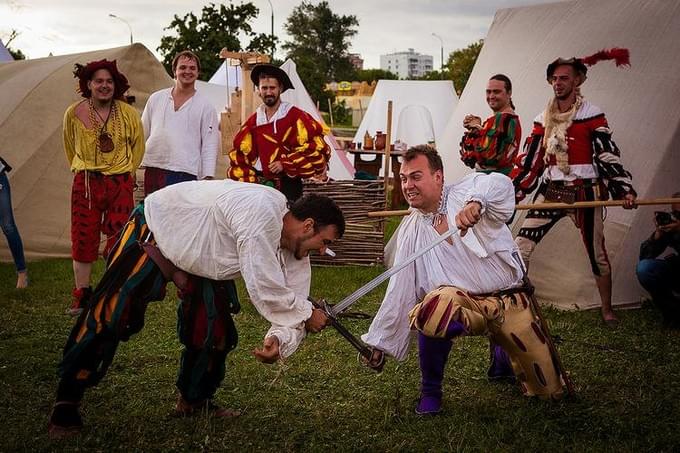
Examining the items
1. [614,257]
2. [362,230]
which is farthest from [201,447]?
[362,230]

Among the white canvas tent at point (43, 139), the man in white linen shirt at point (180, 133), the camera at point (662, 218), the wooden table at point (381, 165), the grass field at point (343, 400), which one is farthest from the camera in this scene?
the wooden table at point (381, 165)

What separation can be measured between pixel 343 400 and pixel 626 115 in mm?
3261

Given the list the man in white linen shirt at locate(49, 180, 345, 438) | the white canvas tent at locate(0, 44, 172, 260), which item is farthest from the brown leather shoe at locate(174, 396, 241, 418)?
the white canvas tent at locate(0, 44, 172, 260)

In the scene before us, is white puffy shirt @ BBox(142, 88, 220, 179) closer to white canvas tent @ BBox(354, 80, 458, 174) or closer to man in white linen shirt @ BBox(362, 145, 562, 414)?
man in white linen shirt @ BBox(362, 145, 562, 414)

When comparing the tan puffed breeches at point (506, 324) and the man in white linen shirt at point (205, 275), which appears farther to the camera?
the tan puffed breeches at point (506, 324)

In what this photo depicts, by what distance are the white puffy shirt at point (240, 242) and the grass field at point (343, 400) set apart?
363mm

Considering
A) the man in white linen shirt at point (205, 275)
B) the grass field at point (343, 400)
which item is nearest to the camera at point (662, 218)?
the grass field at point (343, 400)

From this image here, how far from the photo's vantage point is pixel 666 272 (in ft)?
16.7

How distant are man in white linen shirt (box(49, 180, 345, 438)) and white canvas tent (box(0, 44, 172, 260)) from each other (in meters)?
4.62

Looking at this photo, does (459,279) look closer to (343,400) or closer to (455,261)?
(455,261)

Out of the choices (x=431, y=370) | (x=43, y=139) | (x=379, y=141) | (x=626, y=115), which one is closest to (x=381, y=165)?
(x=379, y=141)

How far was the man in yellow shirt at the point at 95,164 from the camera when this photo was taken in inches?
204

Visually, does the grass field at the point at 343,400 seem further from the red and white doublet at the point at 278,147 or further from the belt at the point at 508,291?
the red and white doublet at the point at 278,147

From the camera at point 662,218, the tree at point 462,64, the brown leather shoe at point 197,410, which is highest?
the tree at point 462,64
